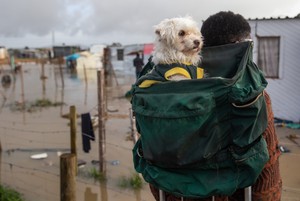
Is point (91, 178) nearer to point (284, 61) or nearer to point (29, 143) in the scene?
point (29, 143)

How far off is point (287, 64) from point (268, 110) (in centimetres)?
1024

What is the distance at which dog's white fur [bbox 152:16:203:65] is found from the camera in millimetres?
2281

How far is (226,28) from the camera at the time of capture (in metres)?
1.75

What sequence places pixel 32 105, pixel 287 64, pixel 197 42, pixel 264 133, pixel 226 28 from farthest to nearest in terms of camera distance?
pixel 32 105 < pixel 287 64 < pixel 197 42 < pixel 226 28 < pixel 264 133

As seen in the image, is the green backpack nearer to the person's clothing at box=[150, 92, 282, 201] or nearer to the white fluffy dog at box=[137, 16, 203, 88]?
the person's clothing at box=[150, 92, 282, 201]

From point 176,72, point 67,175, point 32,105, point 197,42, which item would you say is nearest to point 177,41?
point 197,42

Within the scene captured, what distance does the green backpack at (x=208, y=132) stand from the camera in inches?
58.2

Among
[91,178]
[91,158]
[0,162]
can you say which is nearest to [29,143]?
[0,162]

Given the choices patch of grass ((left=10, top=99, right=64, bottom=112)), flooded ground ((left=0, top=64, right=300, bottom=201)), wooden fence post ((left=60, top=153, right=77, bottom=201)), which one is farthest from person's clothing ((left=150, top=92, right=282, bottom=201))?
patch of grass ((left=10, top=99, right=64, bottom=112))

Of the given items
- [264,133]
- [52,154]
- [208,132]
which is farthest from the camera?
[52,154]

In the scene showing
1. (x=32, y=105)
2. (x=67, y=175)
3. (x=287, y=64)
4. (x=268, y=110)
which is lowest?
(x=32, y=105)

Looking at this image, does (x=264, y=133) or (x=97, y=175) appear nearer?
(x=264, y=133)

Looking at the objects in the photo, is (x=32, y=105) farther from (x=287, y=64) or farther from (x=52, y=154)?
(x=287, y=64)

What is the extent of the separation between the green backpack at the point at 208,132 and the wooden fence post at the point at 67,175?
9.25 feet
